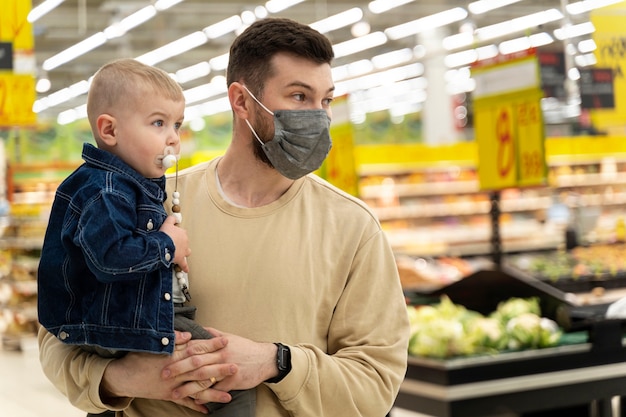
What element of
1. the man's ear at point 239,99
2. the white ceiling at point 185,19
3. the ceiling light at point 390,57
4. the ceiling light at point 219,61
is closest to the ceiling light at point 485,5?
the white ceiling at point 185,19

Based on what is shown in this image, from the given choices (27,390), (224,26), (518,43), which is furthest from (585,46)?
(27,390)

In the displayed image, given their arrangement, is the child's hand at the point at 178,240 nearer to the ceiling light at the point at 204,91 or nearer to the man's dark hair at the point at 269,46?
the man's dark hair at the point at 269,46

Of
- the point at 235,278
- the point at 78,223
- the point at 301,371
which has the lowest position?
the point at 301,371

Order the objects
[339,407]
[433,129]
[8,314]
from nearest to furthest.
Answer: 1. [339,407]
2. [8,314]
3. [433,129]

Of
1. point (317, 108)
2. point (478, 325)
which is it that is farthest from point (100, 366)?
point (478, 325)

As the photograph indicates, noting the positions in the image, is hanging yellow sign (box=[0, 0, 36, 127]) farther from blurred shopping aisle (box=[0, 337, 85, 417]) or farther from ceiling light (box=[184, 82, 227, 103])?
ceiling light (box=[184, 82, 227, 103])

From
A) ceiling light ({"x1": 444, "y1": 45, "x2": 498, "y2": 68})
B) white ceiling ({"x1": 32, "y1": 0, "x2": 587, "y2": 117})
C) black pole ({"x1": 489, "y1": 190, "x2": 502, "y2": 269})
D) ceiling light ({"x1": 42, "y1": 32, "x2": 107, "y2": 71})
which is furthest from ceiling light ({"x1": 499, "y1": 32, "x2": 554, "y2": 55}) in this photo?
black pole ({"x1": 489, "y1": 190, "x2": 502, "y2": 269})

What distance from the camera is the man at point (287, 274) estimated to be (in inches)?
78.1

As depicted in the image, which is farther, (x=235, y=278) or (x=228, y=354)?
(x=235, y=278)

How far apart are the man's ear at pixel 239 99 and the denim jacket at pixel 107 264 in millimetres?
355

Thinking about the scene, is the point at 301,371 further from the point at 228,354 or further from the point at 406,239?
the point at 406,239

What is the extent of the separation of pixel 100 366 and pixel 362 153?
48.7 ft

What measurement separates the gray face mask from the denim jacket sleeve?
369mm

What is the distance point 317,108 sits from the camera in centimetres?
213
